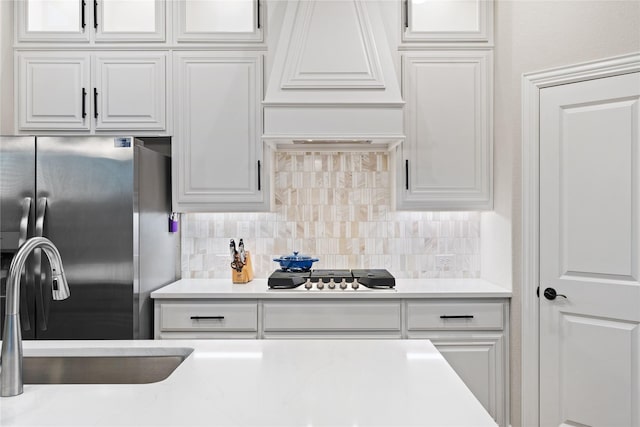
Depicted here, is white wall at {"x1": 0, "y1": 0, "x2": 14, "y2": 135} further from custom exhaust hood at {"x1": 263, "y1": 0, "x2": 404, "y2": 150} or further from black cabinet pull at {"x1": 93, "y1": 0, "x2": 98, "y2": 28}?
custom exhaust hood at {"x1": 263, "y1": 0, "x2": 404, "y2": 150}

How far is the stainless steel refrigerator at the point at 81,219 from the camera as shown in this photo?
2.41 m

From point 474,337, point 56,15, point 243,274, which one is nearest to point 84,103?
point 56,15

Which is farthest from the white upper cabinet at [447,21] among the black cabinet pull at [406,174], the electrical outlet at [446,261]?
the electrical outlet at [446,261]

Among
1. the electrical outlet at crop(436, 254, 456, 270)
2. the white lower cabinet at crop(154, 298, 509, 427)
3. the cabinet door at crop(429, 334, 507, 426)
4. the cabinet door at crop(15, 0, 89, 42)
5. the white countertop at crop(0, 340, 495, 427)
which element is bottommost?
the cabinet door at crop(429, 334, 507, 426)

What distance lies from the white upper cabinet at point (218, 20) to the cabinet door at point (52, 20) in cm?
59

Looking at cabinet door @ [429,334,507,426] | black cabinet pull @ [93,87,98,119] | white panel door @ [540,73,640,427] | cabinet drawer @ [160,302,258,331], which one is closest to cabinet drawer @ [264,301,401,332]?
cabinet drawer @ [160,302,258,331]

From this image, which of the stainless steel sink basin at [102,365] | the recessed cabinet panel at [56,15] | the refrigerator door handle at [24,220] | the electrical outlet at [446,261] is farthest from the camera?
the electrical outlet at [446,261]

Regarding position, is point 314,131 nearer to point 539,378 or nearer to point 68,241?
point 68,241

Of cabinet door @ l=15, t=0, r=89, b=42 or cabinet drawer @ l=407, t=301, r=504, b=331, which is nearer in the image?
cabinet drawer @ l=407, t=301, r=504, b=331

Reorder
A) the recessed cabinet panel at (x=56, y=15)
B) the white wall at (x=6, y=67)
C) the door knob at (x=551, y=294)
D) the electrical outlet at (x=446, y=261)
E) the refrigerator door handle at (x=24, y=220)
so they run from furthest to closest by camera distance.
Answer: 1. the electrical outlet at (x=446, y=261)
2. the recessed cabinet panel at (x=56, y=15)
3. the white wall at (x=6, y=67)
4. the door knob at (x=551, y=294)
5. the refrigerator door handle at (x=24, y=220)

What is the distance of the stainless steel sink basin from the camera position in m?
1.42

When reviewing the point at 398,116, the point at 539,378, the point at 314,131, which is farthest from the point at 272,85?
the point at 539,378

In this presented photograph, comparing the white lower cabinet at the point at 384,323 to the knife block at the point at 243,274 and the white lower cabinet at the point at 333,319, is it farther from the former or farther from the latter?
the knife block at the point at 243,274

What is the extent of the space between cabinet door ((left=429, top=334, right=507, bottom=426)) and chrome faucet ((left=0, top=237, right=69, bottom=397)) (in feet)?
6.82
